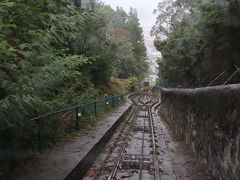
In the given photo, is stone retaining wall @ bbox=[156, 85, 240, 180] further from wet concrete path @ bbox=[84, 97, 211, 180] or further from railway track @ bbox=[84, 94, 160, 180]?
railway track @ bbox=[84, 94, 160, 180]

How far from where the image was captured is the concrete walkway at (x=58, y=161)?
3.91 meters

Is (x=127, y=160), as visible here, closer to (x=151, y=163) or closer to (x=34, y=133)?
(x=151, y=163)

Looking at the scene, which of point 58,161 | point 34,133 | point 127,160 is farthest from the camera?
point 127,160

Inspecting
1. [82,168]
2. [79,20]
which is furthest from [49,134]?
[79,20]

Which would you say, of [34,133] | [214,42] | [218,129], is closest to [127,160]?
[34,133]

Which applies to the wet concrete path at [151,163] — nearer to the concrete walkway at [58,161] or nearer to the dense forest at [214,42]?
the concrete walkway at [58,161]

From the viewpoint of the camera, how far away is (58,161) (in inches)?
184

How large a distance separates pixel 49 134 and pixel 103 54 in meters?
11.3

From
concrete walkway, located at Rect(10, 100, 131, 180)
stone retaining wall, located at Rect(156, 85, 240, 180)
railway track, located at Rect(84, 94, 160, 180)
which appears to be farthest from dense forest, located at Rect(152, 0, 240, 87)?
concrete walkway, located at Rect(10, 100, 131, 180)

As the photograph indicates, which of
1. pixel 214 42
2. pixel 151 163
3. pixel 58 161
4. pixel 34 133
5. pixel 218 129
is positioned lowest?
pixel 151 163

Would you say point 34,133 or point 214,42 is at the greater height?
point 214,42

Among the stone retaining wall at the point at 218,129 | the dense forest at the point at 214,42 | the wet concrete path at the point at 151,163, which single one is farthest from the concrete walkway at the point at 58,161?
the dense forest at the point at 214,42

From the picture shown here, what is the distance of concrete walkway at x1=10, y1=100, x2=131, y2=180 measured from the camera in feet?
12.8

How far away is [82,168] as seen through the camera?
485 centimetres
